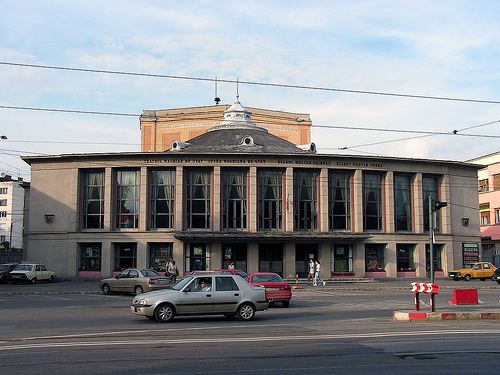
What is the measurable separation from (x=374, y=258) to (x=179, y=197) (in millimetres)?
17841

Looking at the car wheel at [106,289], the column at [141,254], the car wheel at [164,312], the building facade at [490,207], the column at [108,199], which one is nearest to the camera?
the car wheel at [164,312]

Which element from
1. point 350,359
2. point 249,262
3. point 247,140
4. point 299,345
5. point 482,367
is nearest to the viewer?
point 482,367

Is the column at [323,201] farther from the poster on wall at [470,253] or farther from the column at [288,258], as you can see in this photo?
the poster on wall at [470,253]

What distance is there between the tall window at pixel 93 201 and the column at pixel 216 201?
947 centimetres

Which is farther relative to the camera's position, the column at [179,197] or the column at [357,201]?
the column at [357,201]

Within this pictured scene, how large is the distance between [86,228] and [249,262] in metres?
14.1

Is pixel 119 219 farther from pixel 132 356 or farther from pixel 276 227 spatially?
pixel 132 356

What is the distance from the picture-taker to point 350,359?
447 inches

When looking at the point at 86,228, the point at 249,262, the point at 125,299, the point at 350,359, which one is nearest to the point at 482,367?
the point at 350,359

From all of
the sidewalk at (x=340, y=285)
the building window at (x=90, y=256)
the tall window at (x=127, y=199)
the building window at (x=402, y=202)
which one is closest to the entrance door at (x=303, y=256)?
the sidewalk at (x=340, y=285)

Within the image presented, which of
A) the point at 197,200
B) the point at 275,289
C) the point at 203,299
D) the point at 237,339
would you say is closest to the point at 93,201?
the point at 197,200

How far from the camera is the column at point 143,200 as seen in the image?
50469 millimetres

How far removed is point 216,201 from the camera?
50.7 meters

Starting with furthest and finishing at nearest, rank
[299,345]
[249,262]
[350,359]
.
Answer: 1. [249,262]
2. [299,345]
3. [350,359]
